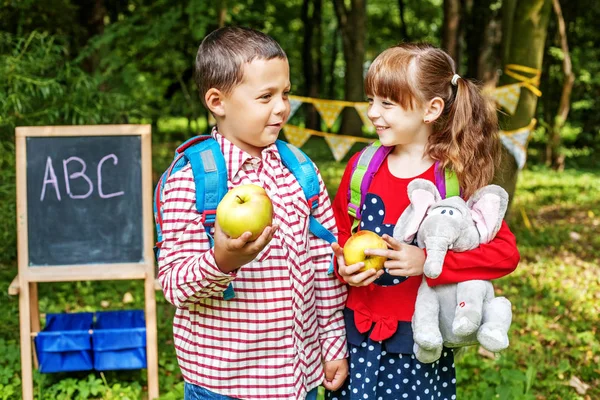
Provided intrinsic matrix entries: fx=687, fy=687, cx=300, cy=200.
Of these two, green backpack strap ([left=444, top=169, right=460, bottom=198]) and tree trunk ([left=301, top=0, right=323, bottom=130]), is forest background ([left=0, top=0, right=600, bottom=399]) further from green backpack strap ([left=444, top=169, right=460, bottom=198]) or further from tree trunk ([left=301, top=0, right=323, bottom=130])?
tree trunk ([left=301, top=0, right=323, bottom=130])

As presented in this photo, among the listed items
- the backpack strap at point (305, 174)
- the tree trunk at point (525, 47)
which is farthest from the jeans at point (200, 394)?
the tree trunk at point (525, 47)

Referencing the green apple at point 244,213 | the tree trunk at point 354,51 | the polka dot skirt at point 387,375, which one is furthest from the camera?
the tree trunk at point 354,51

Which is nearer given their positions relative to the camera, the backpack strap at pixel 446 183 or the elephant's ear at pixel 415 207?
the elephant's ear at pixel 415 207

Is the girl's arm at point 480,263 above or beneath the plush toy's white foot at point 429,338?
above

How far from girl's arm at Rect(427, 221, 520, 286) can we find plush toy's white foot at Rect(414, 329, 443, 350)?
151mm

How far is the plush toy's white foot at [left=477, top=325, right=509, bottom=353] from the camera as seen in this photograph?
205 centimetres

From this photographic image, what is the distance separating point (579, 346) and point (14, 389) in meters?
3.65

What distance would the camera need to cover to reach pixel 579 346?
471 centimetres

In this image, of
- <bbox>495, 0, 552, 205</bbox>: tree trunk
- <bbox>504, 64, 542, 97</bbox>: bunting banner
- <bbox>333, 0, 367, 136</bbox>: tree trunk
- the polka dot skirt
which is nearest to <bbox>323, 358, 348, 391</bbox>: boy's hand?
the polka dot skirt

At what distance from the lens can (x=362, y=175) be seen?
2.36 m

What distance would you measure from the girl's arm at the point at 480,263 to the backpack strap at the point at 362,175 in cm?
37

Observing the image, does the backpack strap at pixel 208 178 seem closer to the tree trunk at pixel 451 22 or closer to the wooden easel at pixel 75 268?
→ the wooden easel at pixel 75 268

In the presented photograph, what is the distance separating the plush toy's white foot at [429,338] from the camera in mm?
2117

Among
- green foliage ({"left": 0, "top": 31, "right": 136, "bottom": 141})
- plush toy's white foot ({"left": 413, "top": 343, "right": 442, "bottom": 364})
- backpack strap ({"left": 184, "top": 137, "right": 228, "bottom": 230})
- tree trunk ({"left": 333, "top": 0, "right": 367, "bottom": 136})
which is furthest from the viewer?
tree trunk ({"left": 333, "top": 0, "right": 367, "bottom": 136})
